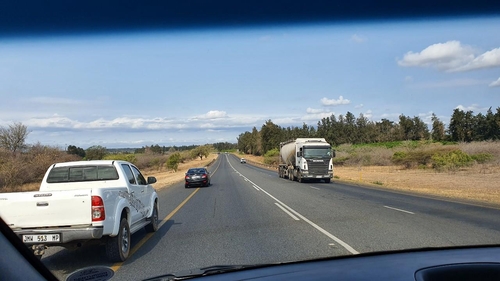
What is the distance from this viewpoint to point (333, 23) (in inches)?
410

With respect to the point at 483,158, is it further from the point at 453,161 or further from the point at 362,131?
the point at 362,131

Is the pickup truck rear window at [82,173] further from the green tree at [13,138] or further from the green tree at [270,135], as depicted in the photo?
the green tree at [270,135]

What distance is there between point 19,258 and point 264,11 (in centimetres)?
821

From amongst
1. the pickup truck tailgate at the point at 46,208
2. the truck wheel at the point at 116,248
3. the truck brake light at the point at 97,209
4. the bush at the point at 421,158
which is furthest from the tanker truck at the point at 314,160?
the pickup truck tailgate at the point at 46,208

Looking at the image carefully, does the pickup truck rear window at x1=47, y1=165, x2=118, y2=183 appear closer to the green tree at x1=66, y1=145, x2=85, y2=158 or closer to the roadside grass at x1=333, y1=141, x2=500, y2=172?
the green tree at x1=66, y1=145, x2=85, y2=158

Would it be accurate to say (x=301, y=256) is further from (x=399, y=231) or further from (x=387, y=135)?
(x=387, y=135)

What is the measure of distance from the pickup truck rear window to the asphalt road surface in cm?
147

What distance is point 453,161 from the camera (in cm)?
4375

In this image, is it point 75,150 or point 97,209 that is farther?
point 75,150

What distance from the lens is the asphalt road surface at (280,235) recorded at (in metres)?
7.59

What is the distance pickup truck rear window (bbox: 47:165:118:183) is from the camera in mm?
9469

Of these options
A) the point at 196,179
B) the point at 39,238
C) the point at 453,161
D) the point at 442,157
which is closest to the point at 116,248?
the point at 39,238

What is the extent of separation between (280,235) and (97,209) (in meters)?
4.33

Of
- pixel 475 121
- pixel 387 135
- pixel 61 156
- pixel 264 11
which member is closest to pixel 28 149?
pixel 61 156
